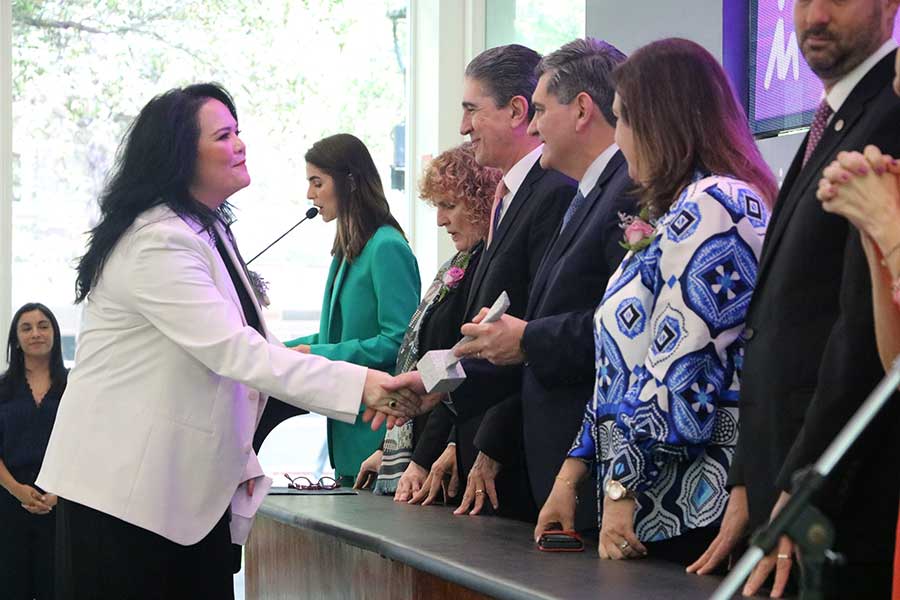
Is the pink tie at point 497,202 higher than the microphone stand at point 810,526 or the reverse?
higher

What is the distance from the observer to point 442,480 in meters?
3.07

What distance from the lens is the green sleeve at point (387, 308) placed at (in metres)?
3.65

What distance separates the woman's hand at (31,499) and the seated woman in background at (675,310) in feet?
11.8

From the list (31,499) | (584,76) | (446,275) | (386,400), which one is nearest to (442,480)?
(386,400)

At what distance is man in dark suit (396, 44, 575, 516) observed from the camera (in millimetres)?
2885

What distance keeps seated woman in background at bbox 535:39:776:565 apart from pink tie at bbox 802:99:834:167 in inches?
6.8

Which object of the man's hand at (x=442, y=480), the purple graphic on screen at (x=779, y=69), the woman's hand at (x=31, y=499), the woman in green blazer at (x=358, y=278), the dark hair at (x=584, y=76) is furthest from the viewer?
the woman's hand at (x=31, y=499)

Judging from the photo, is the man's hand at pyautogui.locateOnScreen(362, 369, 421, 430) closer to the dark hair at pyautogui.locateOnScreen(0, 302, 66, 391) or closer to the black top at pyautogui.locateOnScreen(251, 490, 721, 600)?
the black top at pyautogui.locateOnScreen(251, 490, 721, 600)

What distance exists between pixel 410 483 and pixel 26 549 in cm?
285

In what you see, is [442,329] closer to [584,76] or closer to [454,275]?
[454,275]

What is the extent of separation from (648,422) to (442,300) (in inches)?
49.0

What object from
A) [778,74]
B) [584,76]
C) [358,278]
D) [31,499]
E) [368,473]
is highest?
[778,74]

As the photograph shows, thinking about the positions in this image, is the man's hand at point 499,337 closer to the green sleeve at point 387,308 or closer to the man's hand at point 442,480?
the man's hand at point 442,480

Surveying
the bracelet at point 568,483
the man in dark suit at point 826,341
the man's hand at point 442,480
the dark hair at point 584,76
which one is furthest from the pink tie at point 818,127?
the man's hand at point 442,480
